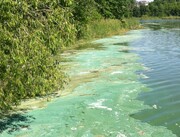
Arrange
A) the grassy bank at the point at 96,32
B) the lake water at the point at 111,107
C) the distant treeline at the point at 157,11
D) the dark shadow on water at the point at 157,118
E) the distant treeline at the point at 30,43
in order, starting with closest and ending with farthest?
the distant treeline at the point at 30,43
the lake water at the point at 111,107
the dark shadow on water at the point at 157,118
the grassy bank at the point at 96,32
the distant treeline at the point at 157,11

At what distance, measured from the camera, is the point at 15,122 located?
11.0 meters

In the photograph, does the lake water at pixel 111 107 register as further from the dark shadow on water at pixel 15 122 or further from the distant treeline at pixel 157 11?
the distant treeline at pixel 157 11

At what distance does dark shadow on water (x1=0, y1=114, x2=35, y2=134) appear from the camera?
1051 cm

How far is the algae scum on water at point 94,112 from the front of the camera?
1025 cm

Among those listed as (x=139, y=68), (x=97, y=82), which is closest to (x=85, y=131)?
(x=97, y=82)

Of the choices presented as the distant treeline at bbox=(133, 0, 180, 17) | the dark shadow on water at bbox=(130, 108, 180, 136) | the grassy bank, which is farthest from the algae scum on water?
the distant treeline at bbox=(133, 0, 180, 17)

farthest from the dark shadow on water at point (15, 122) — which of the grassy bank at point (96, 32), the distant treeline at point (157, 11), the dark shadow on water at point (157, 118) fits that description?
the distant treeline at point (157, 11)

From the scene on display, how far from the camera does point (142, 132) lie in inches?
401

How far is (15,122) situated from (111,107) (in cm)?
363

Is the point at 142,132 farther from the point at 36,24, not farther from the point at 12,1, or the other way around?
the point at 12,1

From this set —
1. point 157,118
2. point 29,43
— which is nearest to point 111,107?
point 157,118

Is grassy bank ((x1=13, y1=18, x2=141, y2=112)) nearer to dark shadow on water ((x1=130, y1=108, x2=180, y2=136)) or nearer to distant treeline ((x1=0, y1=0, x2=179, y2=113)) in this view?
dark shadow on water ((x1=130, y1=108, x2=180, y2=136))

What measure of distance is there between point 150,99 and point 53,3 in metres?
6.15

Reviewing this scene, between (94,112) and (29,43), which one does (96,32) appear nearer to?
(94,112)
